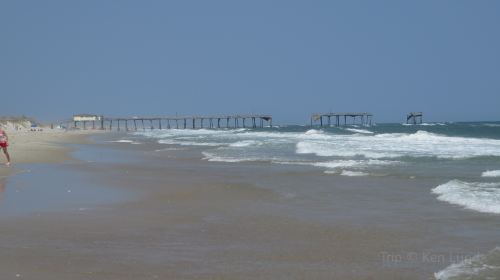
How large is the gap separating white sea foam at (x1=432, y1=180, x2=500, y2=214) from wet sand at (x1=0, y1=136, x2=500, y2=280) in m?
0.32

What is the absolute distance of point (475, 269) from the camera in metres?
5.93

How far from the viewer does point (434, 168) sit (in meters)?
17.5

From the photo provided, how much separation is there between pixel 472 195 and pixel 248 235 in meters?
5.29

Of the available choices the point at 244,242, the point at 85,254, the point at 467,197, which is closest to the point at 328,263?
the point at 244,242

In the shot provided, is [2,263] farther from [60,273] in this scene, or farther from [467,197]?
[467,197]

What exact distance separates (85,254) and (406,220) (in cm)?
475

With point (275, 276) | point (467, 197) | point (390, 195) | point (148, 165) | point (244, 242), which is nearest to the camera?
point (275, 276)

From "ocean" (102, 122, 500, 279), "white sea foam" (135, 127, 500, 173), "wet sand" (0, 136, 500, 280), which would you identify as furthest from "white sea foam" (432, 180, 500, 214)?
"white sea foam" (135, 127, 500, 173)

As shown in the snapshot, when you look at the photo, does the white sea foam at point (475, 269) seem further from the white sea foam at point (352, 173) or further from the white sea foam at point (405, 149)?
the white sea foam at point (405, 149)

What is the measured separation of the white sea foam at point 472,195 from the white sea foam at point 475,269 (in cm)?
306

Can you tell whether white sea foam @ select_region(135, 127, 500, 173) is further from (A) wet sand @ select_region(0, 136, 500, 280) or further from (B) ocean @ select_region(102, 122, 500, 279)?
(A) wet sand @ select_region(0, 136, 500, 280)

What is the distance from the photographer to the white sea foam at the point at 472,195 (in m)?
9.67

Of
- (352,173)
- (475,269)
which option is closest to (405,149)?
(352,173)

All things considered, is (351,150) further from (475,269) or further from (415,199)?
(475,269)
